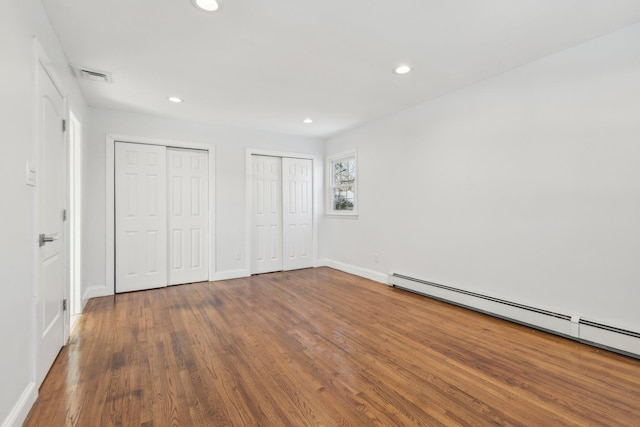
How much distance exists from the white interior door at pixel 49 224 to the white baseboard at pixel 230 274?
7.55ft

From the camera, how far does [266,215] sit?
17.5ft

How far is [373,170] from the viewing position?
4.78 metres

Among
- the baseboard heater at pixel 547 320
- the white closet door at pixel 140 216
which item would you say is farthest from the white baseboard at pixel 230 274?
the baseboard heater at pixel 547 320

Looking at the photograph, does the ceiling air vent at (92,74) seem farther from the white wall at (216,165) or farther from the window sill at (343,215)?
the window sill at (343,215)

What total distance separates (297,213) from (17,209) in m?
4.21

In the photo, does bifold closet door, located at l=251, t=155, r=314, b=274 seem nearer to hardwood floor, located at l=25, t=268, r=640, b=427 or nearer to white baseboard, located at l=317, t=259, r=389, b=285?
white baseboard, located at l=317, t=259, r=389, b=285

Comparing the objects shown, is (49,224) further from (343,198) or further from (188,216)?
(343,198)

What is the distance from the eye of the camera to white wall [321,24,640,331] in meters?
2.37

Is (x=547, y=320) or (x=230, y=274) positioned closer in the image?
(x=547, y=320)

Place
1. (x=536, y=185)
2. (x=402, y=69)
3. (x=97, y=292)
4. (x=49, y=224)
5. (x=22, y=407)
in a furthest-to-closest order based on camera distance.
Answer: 1. (x=97, y=292)
2. (x=402, y=69)
3. (x=536, y=185)
4. (x=49, y=224)
5. (x=22, y=407)

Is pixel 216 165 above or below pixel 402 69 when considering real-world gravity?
below

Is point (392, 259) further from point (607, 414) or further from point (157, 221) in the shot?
point (157, 221)

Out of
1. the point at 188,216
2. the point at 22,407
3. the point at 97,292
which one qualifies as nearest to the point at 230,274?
the point at 188,216

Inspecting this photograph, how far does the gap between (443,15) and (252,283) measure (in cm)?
403
